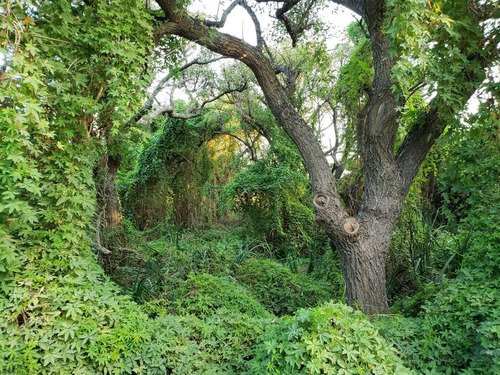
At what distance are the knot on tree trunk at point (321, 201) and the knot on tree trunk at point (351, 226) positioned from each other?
260mm

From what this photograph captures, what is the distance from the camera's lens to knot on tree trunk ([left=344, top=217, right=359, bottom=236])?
10.3 ft

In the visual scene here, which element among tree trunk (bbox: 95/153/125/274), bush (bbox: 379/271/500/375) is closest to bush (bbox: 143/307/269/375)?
bush (bbox: 379/271/500/375)

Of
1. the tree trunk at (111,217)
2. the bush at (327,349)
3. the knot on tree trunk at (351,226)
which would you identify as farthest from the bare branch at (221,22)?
the bush at (327,349)

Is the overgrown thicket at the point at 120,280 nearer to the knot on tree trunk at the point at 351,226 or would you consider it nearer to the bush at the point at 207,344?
the bush at the point at 207,344

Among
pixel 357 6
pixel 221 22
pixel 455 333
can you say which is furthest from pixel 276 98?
pixel 455 333

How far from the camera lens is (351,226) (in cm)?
317

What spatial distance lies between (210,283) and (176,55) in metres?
2.51

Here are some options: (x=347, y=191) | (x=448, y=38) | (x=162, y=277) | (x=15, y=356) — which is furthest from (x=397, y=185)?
(x=15, y=356)

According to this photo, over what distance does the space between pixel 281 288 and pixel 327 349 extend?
2.28 metres

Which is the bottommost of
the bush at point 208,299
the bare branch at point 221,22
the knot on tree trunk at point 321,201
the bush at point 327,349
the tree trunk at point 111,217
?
the bush at point 208,299

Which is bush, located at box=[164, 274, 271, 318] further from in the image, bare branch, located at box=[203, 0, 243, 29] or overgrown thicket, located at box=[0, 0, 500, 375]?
bare branch, located at box=[203, 0, 243, 29]

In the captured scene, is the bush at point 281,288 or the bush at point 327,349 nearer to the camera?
the bush at point 327,349

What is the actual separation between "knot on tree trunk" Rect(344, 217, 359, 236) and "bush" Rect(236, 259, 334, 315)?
3.14 ft

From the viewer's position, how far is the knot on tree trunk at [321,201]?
3268 mm
